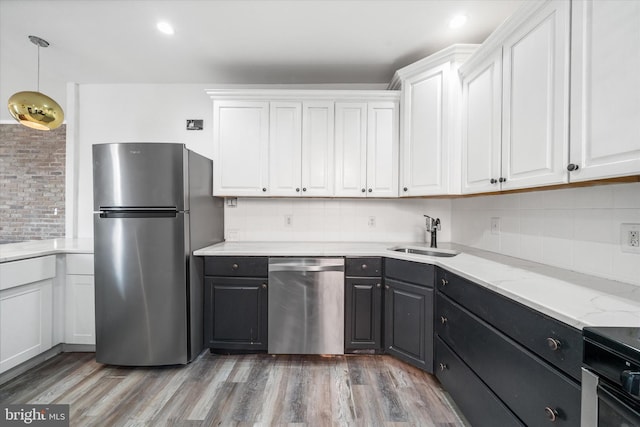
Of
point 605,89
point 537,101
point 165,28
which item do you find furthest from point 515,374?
point 165,28

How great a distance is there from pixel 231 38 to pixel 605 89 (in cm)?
229

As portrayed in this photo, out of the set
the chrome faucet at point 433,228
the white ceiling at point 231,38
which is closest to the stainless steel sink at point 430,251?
the chrome faucet at point 433,228

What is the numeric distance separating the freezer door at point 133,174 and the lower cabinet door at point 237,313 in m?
0.81

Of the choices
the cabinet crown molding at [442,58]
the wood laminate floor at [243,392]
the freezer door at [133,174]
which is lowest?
the wood laminate floor at [243,392]

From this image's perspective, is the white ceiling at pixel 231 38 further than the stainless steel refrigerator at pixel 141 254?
No

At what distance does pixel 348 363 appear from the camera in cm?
220

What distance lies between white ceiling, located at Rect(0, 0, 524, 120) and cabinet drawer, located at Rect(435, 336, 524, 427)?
2259 mm

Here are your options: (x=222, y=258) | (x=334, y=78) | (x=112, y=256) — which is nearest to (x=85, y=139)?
(x=112, y=256)

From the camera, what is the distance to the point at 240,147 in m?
2.54

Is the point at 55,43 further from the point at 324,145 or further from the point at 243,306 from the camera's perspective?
the point at 243,306

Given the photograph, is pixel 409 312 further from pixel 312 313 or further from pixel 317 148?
pixel 317 148

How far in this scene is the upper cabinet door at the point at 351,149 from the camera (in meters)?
2.52

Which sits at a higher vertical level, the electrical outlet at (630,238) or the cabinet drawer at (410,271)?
the electrical outlet at (630,238)

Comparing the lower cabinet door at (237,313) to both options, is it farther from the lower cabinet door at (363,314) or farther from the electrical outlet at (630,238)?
the electrical outlet at (630,238)
